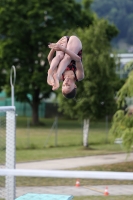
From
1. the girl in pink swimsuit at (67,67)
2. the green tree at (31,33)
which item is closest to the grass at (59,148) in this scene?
the green tree at (31,33)

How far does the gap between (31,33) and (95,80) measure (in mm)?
19097

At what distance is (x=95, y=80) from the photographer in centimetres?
2544

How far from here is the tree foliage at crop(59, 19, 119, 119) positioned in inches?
991

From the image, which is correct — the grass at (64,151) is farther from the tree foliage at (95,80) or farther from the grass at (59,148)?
the tree foliage at (95,80)

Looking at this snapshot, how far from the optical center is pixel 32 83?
43500 millimetres

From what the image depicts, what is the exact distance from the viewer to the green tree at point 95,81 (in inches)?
991

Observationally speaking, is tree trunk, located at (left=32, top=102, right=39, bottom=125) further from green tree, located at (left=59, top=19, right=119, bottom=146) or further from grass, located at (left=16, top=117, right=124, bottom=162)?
green tree, located at (left=59, top=19, right=119, bottom=146)

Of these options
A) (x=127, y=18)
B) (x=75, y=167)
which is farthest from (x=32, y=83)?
(x=127, y=18)

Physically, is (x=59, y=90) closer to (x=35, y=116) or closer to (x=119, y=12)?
(x=35, y=116)

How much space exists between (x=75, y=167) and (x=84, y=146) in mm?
7128

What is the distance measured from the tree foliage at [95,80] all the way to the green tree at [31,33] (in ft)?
51.4

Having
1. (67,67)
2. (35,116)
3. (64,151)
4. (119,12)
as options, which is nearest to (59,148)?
(64,151)

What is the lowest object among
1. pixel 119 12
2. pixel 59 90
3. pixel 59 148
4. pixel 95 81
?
pixel 59 148

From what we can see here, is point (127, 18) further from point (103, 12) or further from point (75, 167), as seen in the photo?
point (75, 167)
